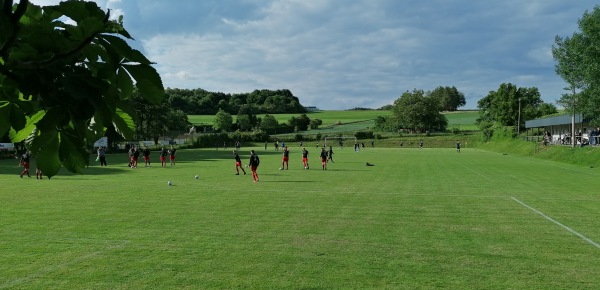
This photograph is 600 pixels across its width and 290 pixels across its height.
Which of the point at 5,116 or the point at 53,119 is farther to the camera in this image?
the point at 5,116

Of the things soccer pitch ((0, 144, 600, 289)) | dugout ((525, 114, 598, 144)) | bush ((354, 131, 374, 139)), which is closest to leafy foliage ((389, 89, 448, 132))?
bush ((354, 131, 374, 139))

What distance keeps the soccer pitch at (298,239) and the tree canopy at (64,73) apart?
4.69 ft

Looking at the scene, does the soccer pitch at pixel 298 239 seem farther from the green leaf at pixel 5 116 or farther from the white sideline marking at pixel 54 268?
the green leaf at pixel 5 116

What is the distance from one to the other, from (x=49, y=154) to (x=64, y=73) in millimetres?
380

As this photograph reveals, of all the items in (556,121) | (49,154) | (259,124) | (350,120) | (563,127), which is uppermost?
(350,120)

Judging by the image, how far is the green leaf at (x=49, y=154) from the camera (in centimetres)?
182

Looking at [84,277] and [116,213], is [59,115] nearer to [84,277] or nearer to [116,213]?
[84,277]

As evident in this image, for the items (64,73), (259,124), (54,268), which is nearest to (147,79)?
(64,73)

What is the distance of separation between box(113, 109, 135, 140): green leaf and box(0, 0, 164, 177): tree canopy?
0.21ft

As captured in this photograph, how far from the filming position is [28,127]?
6.14 ft

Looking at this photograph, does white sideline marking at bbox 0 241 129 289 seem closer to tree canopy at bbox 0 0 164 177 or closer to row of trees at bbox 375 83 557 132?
tree canopy at bbox 0 0 164 177

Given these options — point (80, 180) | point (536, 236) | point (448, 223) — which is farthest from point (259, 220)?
point (80, 180)

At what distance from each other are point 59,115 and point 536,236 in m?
11.8

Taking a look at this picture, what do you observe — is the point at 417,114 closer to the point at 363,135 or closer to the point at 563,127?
the point at 363,135
